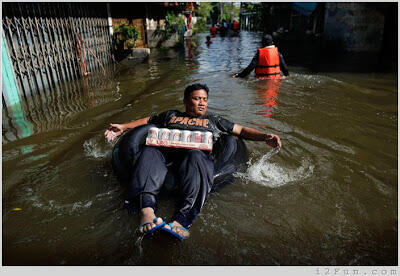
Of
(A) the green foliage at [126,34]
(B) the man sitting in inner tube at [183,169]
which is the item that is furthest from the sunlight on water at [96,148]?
(A) the green foliage at [126,34]

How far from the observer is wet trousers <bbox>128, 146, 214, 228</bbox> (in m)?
2.37

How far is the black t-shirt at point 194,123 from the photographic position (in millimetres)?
2984

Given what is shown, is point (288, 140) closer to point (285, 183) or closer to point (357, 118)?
point (285, 183)

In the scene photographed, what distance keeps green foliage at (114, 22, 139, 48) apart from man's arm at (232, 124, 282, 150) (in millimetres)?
10819

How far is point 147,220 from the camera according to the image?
215cm

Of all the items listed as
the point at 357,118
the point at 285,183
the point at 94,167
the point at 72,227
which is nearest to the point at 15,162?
the point at 94,167

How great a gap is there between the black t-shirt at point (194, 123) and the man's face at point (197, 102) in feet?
0.21

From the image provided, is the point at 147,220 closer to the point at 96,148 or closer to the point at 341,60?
the point at 96,148

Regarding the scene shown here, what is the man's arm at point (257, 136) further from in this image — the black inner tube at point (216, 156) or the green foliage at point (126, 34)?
the green foliage at point (126, 34)

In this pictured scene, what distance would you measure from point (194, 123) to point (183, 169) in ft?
2.00

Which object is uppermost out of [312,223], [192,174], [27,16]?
[27,16]

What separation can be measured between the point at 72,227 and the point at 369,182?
3.03m

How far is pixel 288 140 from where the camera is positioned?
4.25m

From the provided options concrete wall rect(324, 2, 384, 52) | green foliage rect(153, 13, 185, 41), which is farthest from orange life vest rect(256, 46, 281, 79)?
green foliage rect(153, 13, 185, 41)
